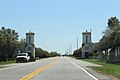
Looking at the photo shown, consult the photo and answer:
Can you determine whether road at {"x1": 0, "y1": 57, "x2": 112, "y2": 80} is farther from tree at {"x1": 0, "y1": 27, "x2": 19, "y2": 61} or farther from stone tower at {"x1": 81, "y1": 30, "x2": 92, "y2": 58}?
stone tower at {"x1": 81, "y1": 30, "x2": 92, "y2": 58}

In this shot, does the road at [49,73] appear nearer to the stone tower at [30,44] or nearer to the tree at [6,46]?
the tree at [6,46]

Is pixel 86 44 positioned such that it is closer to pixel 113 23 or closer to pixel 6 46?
pixel 113 23

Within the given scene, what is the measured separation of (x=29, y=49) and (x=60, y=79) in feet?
374

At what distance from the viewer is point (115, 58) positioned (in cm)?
6956

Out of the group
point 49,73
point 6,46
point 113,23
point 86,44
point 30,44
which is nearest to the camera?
point 49,73

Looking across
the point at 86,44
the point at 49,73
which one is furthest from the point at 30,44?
the point at 49,73

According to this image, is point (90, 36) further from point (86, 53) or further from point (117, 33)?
point (117, 33)

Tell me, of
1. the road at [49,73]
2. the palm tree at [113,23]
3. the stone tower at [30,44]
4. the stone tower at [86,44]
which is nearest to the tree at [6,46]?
the palm tree at [113,23]

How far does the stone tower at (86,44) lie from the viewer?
144125 millimetres

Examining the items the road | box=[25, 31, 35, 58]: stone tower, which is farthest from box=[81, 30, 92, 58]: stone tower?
the road

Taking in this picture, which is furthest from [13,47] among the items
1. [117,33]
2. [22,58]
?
[117,33]

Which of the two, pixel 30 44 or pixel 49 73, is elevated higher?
pixel 30 44

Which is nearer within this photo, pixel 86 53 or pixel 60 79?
pixel 60 79

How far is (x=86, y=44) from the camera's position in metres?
145
